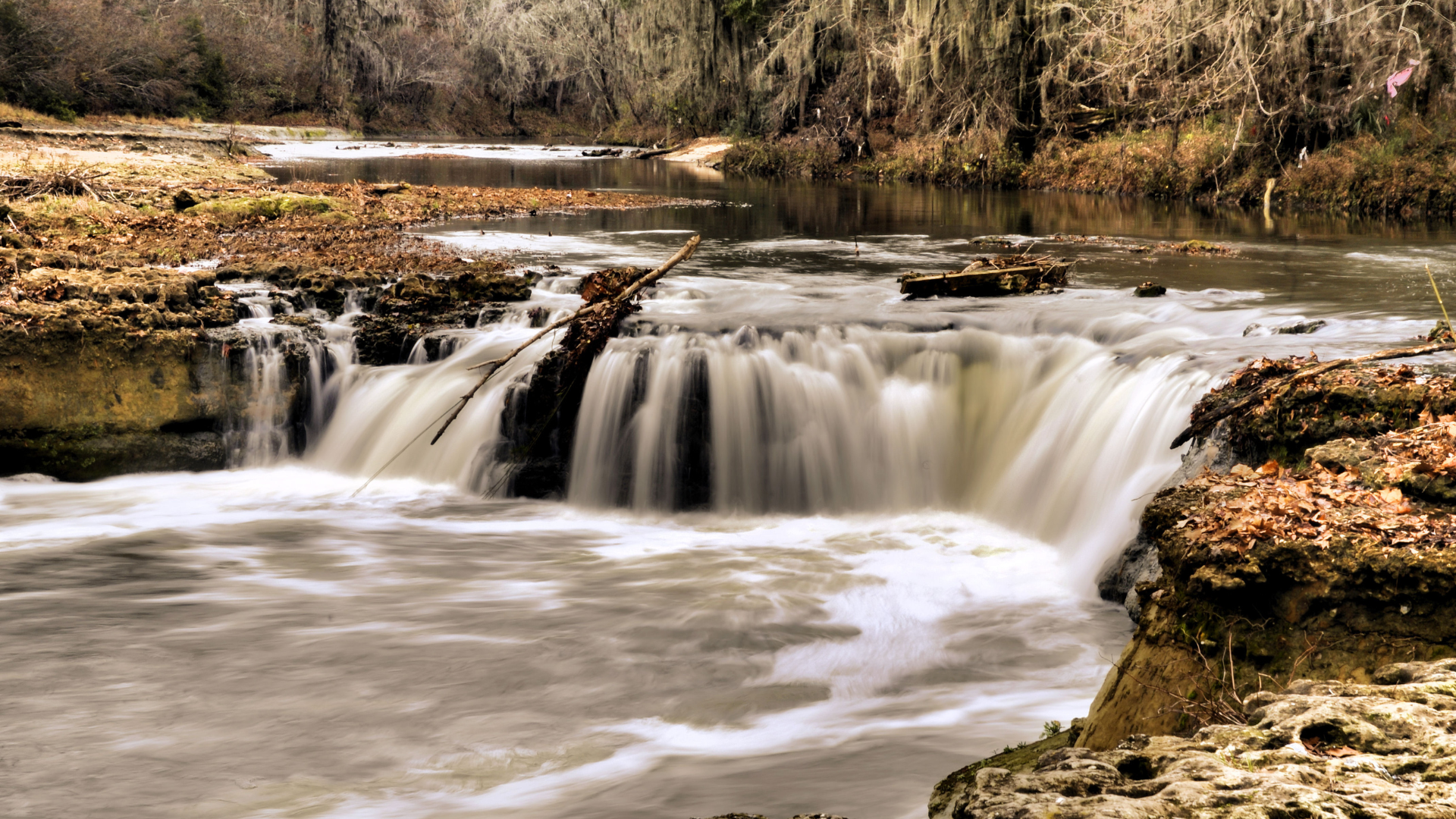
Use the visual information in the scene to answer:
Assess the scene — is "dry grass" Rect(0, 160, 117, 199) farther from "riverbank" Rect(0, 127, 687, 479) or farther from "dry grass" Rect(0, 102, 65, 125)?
"dry grass" Rect(0, 102, 65, 125)

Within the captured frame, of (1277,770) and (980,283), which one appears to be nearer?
(1277,770)

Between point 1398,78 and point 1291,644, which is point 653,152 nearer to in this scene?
point 1398,78

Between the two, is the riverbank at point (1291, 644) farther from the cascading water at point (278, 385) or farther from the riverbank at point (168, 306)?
the riverbank at point (168, 306)

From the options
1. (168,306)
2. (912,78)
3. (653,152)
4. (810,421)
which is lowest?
(810,421)

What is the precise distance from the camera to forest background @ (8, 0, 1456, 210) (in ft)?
56.9

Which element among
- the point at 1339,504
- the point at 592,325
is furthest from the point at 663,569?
the point at 1339,504

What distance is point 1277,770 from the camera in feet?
7.55

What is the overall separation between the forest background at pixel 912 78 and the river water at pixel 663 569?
6948 mm

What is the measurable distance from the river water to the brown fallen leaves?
118 cm

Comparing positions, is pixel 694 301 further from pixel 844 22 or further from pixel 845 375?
pixel 844 22

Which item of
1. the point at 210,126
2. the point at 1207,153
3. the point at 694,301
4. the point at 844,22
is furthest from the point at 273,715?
the point at 210,126

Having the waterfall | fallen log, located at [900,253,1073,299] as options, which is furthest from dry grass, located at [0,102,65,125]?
fallen log, located at [900,253,1073,299]

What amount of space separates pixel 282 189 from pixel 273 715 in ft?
52.6

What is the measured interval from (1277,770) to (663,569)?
4500 millimetres
